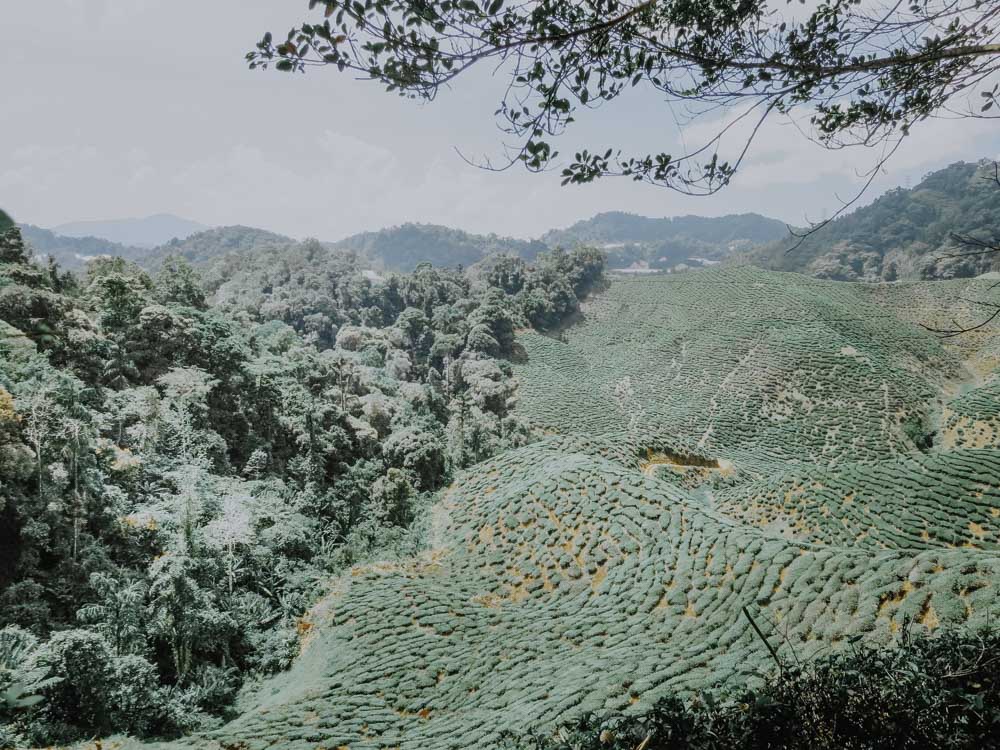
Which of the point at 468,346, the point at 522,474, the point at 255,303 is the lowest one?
the point at 522,474

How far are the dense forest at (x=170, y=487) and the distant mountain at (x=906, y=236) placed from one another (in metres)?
56.5

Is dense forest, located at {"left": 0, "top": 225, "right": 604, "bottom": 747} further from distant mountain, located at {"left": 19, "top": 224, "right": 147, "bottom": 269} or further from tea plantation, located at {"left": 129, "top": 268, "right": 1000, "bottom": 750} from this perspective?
distant mountain, located at {"left": 19, "top": 224, "right": 147, "bottom": 269}

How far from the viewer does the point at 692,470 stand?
69.9ft

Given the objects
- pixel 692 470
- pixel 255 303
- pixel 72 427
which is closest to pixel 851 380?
pixel 692 470

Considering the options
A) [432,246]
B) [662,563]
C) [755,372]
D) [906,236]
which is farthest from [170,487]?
[432,246]

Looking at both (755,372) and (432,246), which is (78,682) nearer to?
(755,372)

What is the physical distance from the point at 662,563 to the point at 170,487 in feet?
43.7

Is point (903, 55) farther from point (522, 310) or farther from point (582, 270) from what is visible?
point (582, 270)

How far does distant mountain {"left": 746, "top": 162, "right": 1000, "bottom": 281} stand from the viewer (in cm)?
6244

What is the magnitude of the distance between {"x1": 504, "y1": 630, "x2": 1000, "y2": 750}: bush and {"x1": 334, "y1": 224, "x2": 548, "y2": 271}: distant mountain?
152040 mm

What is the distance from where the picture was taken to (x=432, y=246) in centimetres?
16075

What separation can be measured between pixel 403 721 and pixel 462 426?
17.1 m

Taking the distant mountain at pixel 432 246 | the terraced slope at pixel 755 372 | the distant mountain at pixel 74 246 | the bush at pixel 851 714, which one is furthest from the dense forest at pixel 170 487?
the distant mountain at pixel 432 246

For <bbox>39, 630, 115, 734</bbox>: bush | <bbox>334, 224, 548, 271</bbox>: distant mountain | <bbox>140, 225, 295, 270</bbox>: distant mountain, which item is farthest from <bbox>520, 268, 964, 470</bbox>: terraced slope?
<bbox>334, 224, 548, 271</bbox>: distant mountain
